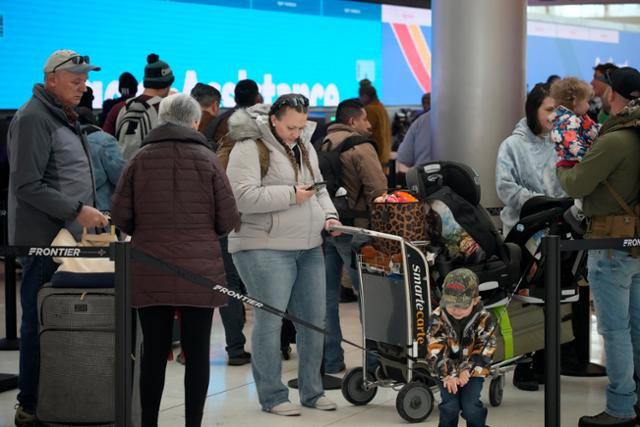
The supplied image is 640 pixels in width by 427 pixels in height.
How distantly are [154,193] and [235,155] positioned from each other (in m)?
0.86

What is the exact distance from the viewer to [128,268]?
3877mm

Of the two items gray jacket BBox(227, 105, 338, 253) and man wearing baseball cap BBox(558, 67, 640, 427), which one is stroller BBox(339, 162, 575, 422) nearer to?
gray jacket BBox(227, 105, 338, 253)

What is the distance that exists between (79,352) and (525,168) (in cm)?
263

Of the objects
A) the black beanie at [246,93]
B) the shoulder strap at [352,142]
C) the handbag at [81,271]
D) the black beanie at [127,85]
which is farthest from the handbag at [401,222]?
the black beanie at [127,85]

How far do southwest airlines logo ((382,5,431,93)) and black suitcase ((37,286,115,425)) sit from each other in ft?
31.4

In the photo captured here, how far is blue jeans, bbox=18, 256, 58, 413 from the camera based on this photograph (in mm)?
4750

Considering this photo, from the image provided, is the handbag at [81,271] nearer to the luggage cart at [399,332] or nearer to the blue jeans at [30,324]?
the blue jeans at [30,324]

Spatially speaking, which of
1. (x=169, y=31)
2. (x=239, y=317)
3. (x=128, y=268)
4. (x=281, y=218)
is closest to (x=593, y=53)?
(x=169, y=31)

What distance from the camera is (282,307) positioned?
4.96m

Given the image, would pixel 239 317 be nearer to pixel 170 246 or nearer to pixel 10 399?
pixel 10 399

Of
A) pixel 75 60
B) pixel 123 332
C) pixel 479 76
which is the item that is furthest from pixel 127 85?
pixel 123 332

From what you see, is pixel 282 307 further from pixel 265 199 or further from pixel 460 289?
pixel 460 289

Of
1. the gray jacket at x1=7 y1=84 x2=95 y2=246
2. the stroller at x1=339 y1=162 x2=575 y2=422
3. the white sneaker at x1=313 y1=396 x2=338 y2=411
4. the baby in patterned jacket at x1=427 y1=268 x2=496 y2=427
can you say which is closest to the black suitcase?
the gray jacket at x1=7 y1=84 x2=95 y2=246

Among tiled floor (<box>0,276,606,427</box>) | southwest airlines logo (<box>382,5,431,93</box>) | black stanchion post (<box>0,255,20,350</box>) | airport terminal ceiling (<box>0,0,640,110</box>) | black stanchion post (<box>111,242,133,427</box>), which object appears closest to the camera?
black stanchion post (<box>111,242,133,427</box>)
